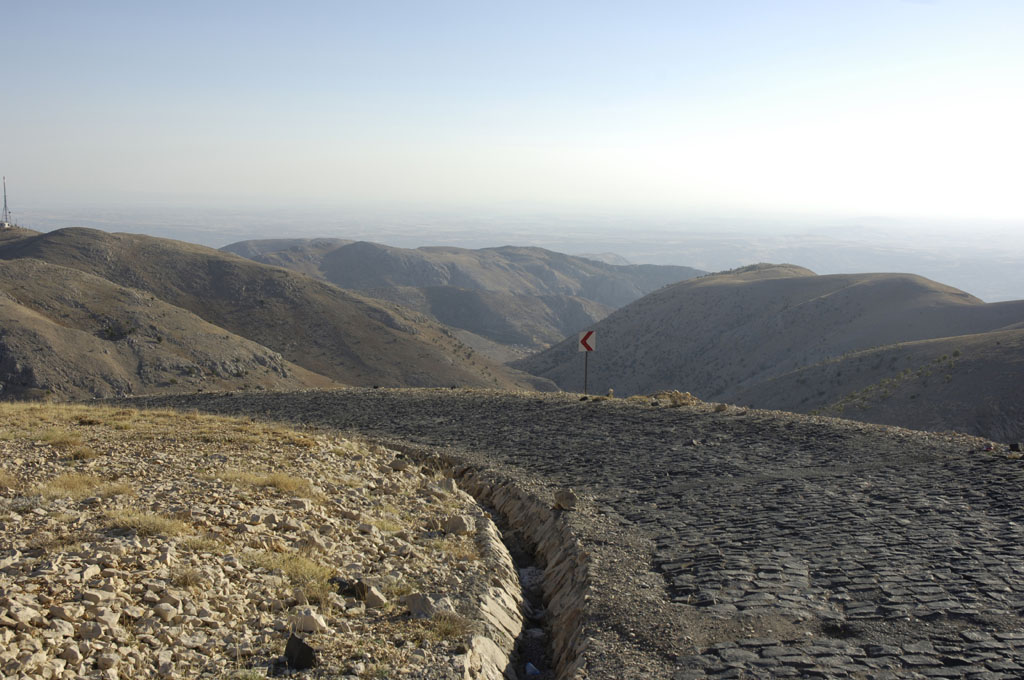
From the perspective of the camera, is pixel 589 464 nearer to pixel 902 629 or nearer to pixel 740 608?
pixel 740 608

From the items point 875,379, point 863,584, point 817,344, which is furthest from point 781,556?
point 817,344

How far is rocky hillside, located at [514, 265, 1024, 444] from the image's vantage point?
3956 cm

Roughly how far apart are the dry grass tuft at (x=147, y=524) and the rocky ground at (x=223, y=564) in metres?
0.02

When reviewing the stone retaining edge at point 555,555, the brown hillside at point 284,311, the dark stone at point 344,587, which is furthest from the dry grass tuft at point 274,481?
the brown hillside at point 284,311

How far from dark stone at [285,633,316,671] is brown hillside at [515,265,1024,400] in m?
43.9

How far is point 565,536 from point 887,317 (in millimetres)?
50763

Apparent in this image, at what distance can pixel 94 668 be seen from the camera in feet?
17.3

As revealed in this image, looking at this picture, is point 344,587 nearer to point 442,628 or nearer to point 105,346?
point 442,628

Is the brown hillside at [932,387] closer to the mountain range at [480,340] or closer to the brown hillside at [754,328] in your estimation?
the mountain range at [480,340]

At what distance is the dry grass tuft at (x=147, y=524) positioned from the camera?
769cm

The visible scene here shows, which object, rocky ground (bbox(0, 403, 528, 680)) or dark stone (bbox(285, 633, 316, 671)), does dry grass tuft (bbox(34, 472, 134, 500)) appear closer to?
rocky ground (bbox(0, 403, 528, 680))

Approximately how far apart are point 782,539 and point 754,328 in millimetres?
54942

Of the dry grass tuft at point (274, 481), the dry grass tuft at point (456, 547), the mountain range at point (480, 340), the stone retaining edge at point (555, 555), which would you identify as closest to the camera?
the stone retaining edge at point (555, 555)

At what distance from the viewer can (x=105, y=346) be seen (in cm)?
3659
